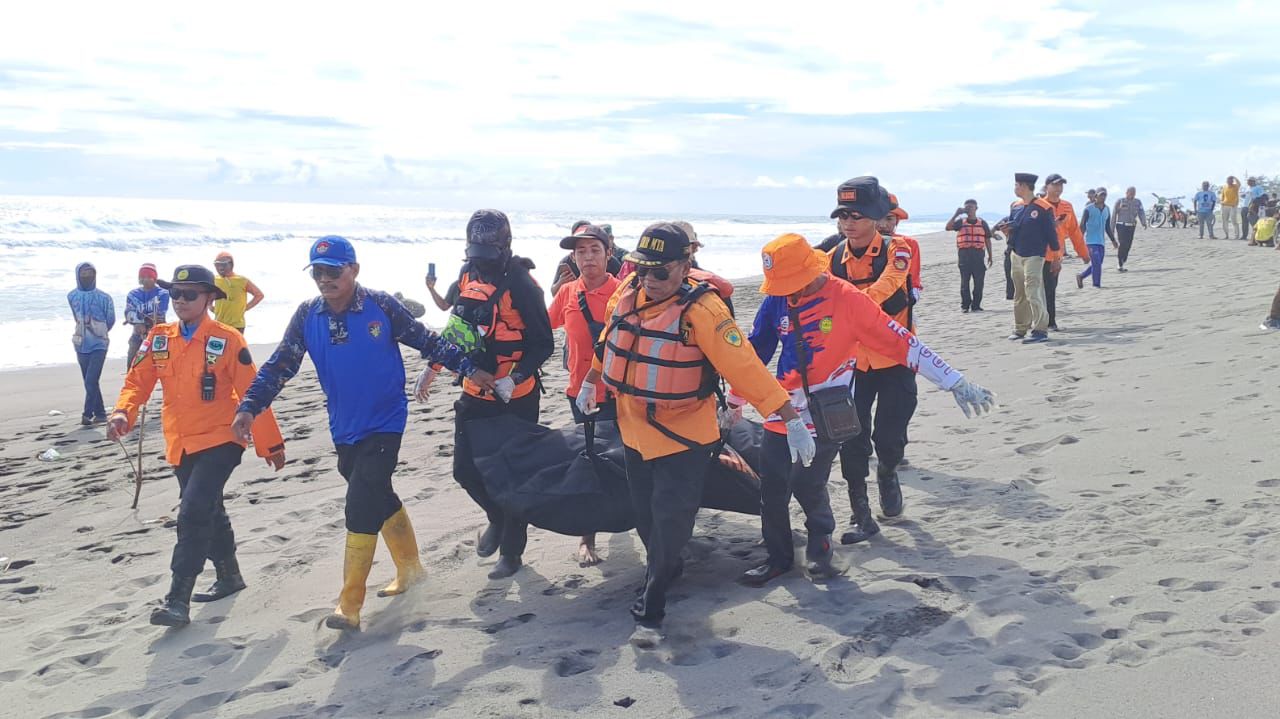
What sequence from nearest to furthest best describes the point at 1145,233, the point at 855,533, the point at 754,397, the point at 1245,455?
the point at 754,397 → the point at 855,533 → the point at 1245,455 → the point at 1145,233

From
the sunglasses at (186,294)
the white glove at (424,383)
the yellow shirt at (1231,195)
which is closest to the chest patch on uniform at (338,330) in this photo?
the white glove at (424,383)

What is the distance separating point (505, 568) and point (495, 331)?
1230 millimetres

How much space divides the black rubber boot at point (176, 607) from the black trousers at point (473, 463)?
1379 mm

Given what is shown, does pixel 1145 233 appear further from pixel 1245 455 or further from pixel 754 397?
pixel 754 397

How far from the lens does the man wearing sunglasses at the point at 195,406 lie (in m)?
4.93

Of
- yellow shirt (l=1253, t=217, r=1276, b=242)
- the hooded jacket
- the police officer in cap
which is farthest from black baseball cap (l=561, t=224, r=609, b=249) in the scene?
yellow shirt (l=1253, t=217, r=1276, b=242)

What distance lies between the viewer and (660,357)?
4.16 metres

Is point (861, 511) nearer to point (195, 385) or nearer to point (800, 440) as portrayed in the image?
point (800, 440)

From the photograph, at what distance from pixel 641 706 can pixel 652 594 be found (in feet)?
2.24

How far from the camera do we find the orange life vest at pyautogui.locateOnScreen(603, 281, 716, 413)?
4.15 metres

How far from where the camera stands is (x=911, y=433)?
25.5ft

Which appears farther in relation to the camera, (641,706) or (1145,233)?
(1145,233)

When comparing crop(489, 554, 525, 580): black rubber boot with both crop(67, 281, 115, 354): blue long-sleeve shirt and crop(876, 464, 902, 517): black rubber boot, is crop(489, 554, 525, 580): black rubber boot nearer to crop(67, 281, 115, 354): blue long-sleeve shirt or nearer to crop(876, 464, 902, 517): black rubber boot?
crop(876, 464, 902, 517): black rubber boot

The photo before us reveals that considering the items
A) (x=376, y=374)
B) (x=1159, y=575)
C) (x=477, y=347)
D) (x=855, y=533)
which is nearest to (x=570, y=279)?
(x=477, y=347)
